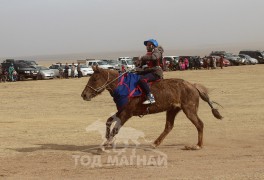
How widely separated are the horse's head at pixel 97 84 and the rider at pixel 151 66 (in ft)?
2.46

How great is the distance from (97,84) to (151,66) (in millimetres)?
1331

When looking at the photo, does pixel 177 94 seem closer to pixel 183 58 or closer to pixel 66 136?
pixel 66 136

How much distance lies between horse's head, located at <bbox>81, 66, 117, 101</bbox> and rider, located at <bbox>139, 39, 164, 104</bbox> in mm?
749

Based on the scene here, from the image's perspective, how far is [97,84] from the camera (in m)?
12.6

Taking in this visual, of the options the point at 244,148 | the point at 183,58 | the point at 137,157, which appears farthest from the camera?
the point at 183,58

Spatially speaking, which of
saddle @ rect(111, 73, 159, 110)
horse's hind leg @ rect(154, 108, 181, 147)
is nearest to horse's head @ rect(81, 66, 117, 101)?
saddle @ rect(111, 73, 159, 110)

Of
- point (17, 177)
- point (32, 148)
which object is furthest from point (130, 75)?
point (17, 177)

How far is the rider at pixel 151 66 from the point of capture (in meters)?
12.5

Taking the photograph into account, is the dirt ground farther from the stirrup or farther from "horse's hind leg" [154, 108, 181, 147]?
the stirrup

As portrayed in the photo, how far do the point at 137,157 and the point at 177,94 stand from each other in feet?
6.83

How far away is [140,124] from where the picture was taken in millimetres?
17469

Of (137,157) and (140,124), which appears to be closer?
(137,157)

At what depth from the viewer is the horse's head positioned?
12.6 meters

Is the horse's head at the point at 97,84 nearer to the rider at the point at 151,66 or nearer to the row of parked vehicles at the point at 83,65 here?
the rider at the point at 151,66
